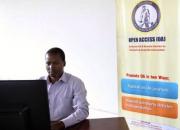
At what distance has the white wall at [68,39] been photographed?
354 cm

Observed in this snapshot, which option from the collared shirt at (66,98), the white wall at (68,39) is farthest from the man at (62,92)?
the white wall at (68,39)

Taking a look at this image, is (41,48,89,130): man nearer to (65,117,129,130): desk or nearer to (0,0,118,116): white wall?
(65,117,129,130): desk

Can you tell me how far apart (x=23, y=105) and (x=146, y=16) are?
1944mm

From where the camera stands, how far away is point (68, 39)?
13.0ft

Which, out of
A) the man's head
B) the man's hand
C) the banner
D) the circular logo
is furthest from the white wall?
the man's hand

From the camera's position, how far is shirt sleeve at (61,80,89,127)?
192 cm

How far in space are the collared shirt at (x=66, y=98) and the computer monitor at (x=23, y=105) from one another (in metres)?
0.65

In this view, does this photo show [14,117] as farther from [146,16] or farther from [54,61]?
[146,16]

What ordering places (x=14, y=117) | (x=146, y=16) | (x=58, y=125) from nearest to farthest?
(x=14, y=117), (x=58, y=125), (x=146, y=16)

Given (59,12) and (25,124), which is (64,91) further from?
(59,12)

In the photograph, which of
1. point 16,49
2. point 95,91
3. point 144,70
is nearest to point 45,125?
point 144,70

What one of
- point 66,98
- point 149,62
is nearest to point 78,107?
point 66,98

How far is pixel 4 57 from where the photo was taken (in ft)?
16.1

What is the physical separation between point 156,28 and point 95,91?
133 centimetres
